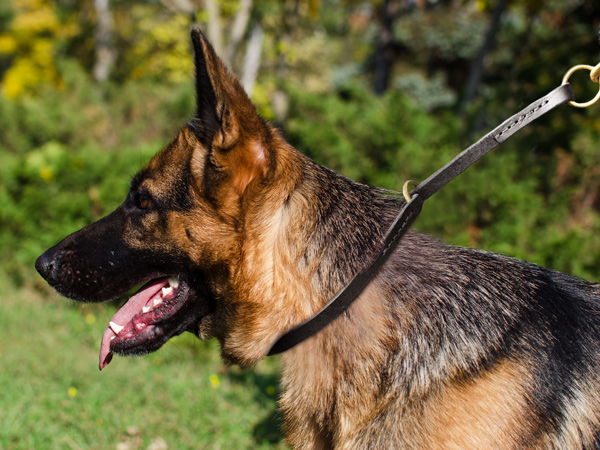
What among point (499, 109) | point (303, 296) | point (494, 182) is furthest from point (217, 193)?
point (499, 109)

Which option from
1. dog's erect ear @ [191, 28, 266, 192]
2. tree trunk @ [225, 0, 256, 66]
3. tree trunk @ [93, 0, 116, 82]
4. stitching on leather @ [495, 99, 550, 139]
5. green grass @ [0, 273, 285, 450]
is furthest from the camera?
tree trunk @ [93, 0, 116, 82]

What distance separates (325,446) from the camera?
2023 millimetres

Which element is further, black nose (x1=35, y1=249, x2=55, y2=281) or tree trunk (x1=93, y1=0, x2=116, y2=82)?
tree trunk (x1=93, y1=0, x2=116, y2=82)

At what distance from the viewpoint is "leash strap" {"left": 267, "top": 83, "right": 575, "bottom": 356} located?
184 centimetres

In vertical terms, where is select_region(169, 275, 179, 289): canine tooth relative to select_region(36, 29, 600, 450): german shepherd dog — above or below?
below

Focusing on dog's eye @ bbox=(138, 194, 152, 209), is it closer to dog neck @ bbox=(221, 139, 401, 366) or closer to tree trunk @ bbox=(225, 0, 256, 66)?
dog neck @ bbox=(221, 139, 401, 366)

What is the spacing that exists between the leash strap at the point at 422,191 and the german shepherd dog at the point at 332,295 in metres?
0.07

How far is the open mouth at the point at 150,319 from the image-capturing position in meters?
2.24

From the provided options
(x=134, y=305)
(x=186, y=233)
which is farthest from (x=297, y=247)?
(x=134, y=305)

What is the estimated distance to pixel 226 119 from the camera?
184 cm

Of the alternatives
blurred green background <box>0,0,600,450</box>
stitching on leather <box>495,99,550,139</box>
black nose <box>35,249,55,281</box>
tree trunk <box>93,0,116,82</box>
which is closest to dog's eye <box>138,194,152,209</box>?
black nose <box>35,249,55,281</box>

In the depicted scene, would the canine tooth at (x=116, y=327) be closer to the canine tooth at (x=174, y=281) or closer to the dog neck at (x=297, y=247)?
the canine tooth at (x=174, y=281)

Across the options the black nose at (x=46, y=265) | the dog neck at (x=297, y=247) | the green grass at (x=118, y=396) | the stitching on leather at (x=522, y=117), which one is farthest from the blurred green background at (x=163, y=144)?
the black nose at (x=46, y=265)

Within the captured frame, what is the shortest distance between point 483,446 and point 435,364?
315mm
